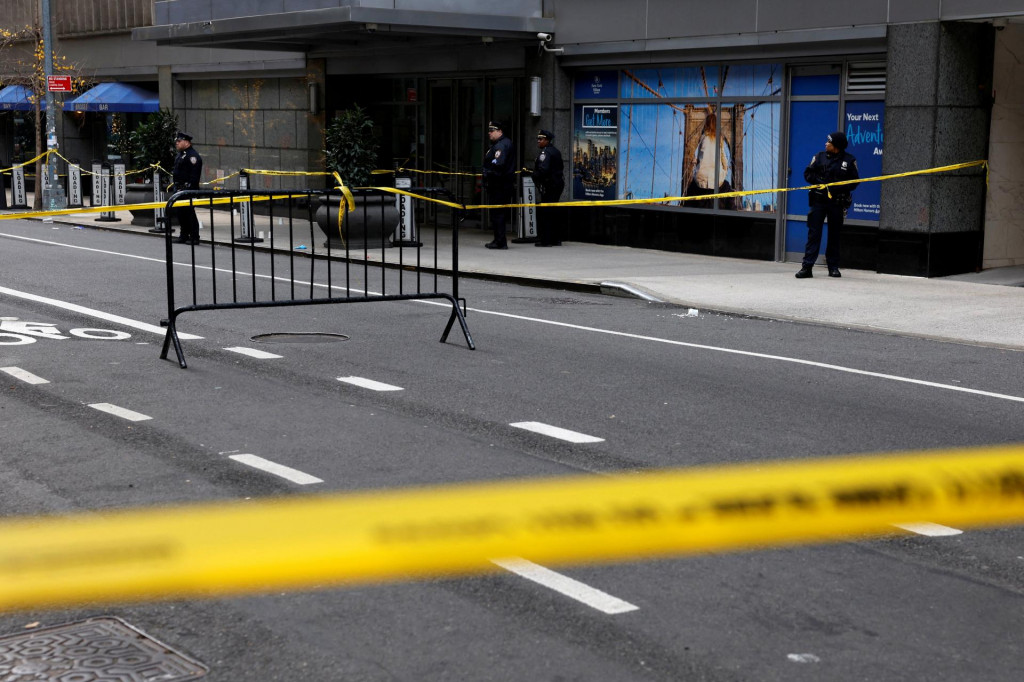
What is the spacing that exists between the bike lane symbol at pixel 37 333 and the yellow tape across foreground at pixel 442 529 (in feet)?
17.9

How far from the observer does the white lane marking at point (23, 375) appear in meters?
9.12

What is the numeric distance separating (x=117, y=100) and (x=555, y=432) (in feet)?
97.6

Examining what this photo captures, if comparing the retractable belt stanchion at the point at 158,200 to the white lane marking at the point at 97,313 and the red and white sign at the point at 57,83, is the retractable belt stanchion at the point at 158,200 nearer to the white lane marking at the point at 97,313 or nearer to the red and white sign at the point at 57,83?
the red and white sign at the point at 57,83

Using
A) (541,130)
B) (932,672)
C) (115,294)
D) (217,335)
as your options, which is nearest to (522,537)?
(932,672)

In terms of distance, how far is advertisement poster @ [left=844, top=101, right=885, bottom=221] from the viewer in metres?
17.7

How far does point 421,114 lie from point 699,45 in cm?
846

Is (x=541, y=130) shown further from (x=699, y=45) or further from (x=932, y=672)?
(x=932, y=672)

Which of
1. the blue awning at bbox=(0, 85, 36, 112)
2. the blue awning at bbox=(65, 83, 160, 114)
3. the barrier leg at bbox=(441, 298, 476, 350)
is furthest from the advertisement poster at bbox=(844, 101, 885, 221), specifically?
the blue awning at bbox=(0, 85, 36, 112)

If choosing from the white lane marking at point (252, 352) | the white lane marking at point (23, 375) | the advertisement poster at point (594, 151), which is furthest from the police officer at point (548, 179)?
the white lane marking at point (23, 375)

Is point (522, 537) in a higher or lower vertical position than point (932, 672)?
higher

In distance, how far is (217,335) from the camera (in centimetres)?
1139

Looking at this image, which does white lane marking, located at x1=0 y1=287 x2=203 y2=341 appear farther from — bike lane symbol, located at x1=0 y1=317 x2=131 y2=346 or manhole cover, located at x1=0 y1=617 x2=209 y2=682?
manhole cover, located at x1=0 y1=617 x2=209 y2=682

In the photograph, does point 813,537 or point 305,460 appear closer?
point 813,537

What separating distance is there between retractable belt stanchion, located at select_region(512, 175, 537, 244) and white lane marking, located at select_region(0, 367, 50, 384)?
13.5m
